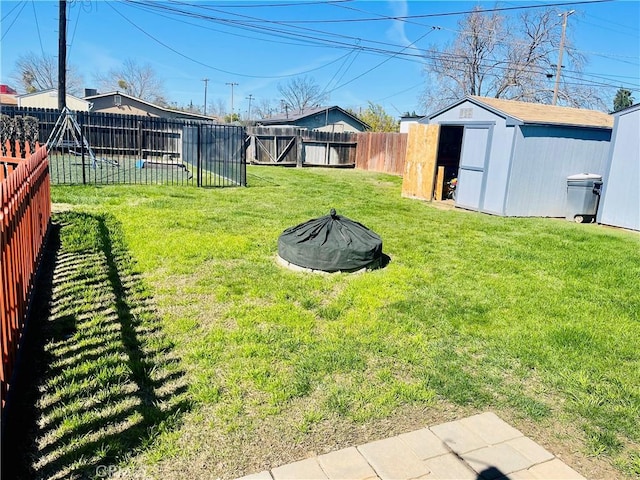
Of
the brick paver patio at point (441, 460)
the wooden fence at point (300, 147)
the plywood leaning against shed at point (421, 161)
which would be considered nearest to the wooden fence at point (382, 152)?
the wooden fence at point (300, 147)

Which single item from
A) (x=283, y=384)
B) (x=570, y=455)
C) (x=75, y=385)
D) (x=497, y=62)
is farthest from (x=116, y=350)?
(x=497, y=62)

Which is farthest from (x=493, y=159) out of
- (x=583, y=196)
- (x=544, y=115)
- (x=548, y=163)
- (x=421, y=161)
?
(x=421, y=161)

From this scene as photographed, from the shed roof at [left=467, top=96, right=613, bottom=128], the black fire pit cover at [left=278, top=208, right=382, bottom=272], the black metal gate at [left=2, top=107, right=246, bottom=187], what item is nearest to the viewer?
the black fire pit cover at [left=278, top=208, right=382, bottom=272]

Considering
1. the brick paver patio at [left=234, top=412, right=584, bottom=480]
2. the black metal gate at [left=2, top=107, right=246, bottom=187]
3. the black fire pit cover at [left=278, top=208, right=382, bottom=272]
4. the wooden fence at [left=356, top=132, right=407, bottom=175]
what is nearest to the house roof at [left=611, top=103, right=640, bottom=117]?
the black fire pit cover at [left=278, top=208, right=382, bottom=272]

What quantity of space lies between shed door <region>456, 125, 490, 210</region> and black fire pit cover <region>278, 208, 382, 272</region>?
236 inches

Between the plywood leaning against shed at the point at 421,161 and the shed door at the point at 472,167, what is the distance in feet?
2.84

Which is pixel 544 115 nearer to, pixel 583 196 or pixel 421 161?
pixel 583 196

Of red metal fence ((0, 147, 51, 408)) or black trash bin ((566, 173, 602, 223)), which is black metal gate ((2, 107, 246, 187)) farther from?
black trash bin ((566, 173, 602, 223))

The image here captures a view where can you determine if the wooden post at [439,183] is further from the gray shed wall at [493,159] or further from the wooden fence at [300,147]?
the wooden fence at [300,147]

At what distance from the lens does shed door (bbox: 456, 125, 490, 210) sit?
10.6 m

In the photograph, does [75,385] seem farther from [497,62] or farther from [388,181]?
[497,62]

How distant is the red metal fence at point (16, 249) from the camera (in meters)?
2.54

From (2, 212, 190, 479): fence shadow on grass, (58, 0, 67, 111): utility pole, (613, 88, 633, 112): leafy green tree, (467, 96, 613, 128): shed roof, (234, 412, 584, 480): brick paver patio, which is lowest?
(234, 412, 584, 480): brick paver patio

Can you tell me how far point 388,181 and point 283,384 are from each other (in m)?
14.6
